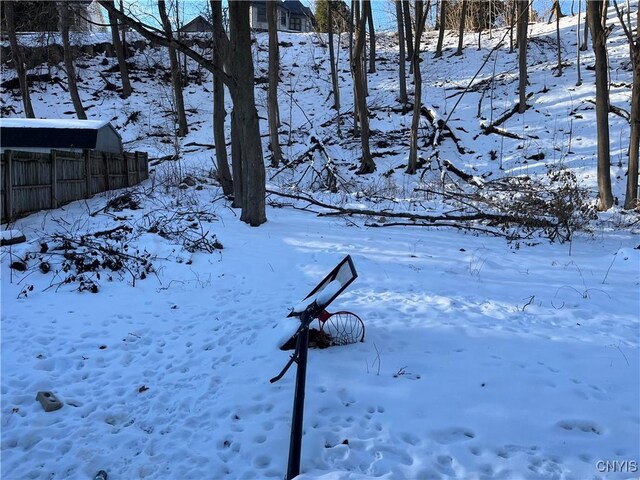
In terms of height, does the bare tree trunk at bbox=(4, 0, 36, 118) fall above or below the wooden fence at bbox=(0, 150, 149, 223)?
above

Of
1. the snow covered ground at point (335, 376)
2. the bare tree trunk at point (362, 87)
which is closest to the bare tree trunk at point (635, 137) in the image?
the snow covered ground at point (335, 376)

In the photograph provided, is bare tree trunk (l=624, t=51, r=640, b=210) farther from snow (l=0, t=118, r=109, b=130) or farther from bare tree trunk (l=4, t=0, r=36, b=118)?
bare tree trunk (l=4, t=0, r=36, b=118)

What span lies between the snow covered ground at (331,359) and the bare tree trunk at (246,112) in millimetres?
613

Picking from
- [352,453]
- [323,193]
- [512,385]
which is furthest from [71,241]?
[323,193]

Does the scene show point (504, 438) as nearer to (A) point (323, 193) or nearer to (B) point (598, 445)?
(B) point (598, 445)

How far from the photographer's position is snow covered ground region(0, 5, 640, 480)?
8.96 ft

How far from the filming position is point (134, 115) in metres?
28.2

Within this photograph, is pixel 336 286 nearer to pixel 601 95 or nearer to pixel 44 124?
pixel 601 95

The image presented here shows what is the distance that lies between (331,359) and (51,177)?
11.4m

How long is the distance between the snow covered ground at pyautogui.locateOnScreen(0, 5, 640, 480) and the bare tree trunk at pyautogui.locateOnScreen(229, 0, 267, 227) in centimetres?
61

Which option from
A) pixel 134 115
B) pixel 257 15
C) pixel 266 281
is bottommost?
pixel 266 281

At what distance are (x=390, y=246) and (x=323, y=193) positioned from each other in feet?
25.1

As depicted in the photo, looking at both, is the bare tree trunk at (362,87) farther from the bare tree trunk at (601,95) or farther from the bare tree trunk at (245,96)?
the bare tree trunk at (245,96)

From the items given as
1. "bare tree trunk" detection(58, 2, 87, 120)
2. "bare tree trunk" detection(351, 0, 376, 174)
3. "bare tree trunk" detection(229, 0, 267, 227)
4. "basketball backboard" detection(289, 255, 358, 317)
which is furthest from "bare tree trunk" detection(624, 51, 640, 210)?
"bare tree trunk" detection(58, 2, 87, 120)
